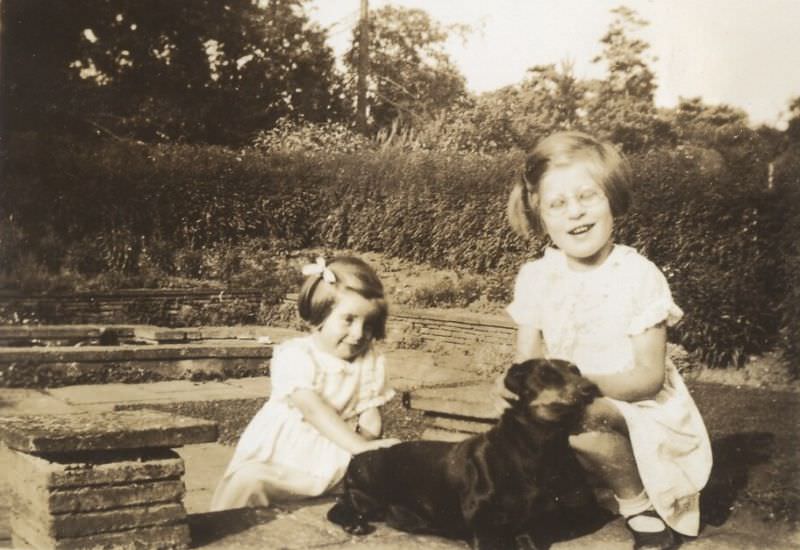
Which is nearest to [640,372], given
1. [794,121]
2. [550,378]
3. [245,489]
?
[550,378]

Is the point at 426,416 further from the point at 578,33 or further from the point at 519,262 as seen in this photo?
the point at 578,33

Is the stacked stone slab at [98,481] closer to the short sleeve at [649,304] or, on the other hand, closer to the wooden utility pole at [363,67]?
the short sleeve at [649,304]

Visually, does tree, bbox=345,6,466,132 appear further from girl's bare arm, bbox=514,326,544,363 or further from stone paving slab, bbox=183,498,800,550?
stone paving slab, bbox=183,498,800,550

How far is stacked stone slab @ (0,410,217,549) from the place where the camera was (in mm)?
2184

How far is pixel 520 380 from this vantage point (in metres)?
2.25

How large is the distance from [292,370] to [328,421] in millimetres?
179

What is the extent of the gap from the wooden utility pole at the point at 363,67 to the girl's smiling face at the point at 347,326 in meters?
0.95

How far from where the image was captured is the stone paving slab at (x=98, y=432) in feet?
7.22

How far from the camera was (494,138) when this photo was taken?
12.6 feet

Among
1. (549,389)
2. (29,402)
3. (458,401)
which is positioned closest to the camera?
(549,389)

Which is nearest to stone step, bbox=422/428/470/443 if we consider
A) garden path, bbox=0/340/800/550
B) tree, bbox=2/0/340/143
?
garden path, bbox=0/340/800/550

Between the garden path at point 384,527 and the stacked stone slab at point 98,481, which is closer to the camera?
the stacked stone slab at point 98,481

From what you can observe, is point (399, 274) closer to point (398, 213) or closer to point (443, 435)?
point (398, 213)

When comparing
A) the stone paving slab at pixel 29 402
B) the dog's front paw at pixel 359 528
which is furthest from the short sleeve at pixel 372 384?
the stone paving slab at pixel 29 402
